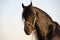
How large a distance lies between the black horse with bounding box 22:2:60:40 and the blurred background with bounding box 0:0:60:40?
1.45 feet

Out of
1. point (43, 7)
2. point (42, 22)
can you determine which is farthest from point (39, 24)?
point (43, 7)

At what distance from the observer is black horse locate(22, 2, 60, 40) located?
26.4 inches

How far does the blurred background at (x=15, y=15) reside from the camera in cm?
114

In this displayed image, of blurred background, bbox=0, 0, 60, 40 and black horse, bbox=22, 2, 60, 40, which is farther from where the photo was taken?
blurred background, bbox=0, 0, 60, 40

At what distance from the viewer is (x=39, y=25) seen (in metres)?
0.68

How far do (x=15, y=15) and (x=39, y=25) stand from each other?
20.2 inches

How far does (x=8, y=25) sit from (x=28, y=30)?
1.72ft

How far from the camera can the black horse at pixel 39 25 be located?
0.67 meters

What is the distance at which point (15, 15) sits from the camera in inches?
45.8

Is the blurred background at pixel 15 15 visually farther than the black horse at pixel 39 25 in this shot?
Yes

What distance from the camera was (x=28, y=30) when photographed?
2.22ft

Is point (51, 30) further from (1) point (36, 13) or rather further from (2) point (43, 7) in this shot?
(2) point (43, 7)

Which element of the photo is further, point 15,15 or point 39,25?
point 15,15

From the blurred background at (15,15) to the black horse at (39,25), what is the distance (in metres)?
0.44
